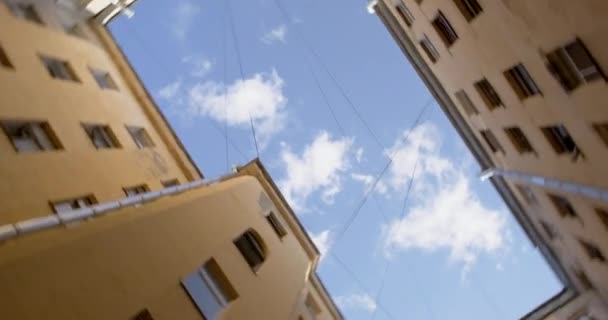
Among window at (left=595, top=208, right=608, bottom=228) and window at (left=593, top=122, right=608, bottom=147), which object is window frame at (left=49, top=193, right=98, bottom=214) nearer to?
window at (left=593, top=122, right=608, bottom=147)

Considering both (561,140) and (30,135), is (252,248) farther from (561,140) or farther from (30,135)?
(561,140)

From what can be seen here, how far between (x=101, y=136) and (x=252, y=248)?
18.5 feet

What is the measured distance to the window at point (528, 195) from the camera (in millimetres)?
24958

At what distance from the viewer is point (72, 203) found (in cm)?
1416

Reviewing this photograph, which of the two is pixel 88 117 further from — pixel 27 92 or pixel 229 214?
pixel 229 214

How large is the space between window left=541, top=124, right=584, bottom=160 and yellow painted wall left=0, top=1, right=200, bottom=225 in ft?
39.6

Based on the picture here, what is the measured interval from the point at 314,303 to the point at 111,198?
40.9 ft

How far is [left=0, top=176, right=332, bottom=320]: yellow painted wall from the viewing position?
25.4ft

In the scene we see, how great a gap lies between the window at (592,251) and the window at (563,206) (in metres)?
1.40

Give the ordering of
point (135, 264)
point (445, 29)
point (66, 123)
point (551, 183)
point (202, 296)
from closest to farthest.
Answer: point (135, 264), point (202, 296), point (66, 123), point (551, 183), point (445, 29)

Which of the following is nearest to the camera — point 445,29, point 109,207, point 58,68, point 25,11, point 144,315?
point 144,315

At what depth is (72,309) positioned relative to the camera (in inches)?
318

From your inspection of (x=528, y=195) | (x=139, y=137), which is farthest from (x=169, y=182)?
(x=528, y=195)

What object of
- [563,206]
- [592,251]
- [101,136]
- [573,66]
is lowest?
[592,251]
